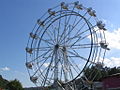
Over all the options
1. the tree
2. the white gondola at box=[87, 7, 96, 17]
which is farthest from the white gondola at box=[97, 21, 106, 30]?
the tree

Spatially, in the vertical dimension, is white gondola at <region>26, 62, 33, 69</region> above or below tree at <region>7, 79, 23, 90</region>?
above

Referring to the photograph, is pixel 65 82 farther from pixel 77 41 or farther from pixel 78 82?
pixel 77 41

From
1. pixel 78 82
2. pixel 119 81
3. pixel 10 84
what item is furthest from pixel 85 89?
pixel 10 84

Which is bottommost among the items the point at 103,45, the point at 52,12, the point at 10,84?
the point at 10,84

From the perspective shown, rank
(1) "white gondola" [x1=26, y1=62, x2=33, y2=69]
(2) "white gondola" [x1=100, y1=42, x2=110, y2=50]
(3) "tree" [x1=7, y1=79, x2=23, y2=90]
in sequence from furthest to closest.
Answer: (3) "tree" [x1=7, y1=79, x2=23, y2=90] → (1) "white gondola" [x1=26, y1=62, x2=33, y2=69] → (2) "white gondola" [x1=100, y1=42, x2=110, y2=50]

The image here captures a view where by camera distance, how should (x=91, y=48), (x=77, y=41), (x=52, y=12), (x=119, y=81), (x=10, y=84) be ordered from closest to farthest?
(x=91, y=48)
(x=77, y=41)
(x=52, y=12)
(x=119, y=81)
(x=10, y=84)

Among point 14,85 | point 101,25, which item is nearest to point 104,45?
point 101,25

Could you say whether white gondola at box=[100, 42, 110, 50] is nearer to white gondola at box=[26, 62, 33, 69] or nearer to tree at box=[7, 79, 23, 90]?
white gondola at box=[26, 62, 33, 69]

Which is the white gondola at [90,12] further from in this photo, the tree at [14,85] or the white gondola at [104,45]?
the tree at [14,85]

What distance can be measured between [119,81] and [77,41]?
978cm

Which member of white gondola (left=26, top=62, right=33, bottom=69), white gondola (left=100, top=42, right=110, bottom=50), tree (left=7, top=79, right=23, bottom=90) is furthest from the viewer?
tree (left=7, top=79, right=23, bottom=90)

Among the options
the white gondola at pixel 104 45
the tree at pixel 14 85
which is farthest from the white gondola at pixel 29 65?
the tree at pixel 14 85

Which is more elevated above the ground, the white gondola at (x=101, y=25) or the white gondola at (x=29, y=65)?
the white gondola at (x=101, y=25)

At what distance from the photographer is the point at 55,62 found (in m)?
29.2
